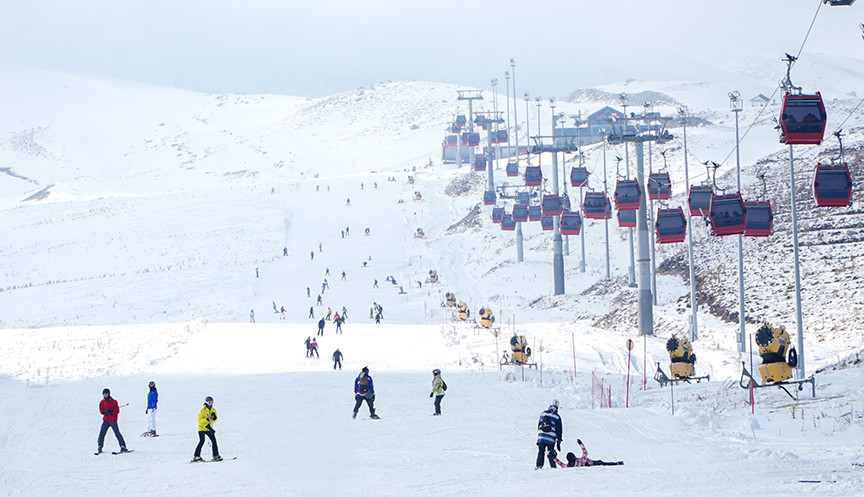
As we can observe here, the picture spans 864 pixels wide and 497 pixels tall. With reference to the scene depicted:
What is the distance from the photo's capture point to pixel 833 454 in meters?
14.9

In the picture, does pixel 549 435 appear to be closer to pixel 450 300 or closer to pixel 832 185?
pixel 832 185

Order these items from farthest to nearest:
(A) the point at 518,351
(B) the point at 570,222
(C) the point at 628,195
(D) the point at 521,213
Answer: (D) the point at 521,213, (B) the point at 570,222, (C) the point at 628,195, (A) the point at 518,351

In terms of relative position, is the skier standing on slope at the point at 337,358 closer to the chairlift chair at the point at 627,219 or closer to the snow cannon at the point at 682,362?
the snow cannon at the point at 682,362

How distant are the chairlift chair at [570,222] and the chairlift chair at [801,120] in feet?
81.2

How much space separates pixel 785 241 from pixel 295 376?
3111 cm

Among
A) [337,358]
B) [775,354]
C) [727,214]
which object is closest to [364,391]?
[775,354]

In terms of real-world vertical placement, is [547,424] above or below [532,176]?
below

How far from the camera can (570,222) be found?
168 feet

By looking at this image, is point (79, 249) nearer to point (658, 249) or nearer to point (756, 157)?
point (658, 249)

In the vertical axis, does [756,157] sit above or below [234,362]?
above

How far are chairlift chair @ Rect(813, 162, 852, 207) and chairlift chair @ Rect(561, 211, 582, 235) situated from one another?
22.2 meters

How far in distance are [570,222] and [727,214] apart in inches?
769

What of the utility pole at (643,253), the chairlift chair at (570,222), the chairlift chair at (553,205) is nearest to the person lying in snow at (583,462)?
the utility pole at (643,253)

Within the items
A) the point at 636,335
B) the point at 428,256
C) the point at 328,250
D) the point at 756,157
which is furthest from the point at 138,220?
the point at 636,335
